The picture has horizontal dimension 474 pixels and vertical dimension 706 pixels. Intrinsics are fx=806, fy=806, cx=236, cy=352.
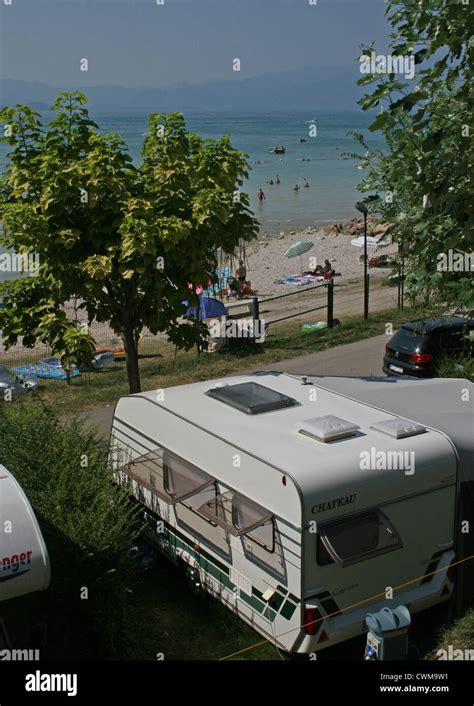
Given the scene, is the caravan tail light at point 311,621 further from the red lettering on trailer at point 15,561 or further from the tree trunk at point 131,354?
the tree trunk at point 131,354

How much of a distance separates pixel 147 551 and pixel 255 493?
2623 mm

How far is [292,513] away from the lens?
23.1ft

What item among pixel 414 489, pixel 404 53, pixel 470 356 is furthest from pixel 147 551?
pixel 470 356

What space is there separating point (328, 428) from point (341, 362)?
36.8 feet

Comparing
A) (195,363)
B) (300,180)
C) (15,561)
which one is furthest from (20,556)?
(300,180)

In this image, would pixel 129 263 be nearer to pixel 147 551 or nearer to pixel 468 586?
pixel 147 551

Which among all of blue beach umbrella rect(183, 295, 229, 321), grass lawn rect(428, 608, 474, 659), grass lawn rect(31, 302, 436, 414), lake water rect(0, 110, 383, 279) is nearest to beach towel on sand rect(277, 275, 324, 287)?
lake water rect(0, 110, 383, 279)

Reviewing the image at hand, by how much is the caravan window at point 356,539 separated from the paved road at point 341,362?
10.2 metres

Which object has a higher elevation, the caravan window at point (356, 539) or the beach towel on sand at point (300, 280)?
the caravan window at point (356, 539)

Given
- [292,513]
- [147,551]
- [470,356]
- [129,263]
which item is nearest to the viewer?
[292,513]

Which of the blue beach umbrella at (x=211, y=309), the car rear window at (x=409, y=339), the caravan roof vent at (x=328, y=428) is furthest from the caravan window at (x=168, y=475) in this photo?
the blue beach umbrella at (x=211, y=309)

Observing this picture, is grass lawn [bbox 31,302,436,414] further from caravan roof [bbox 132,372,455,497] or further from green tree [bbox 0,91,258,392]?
caravan roof [bbox 132,372,455,497]

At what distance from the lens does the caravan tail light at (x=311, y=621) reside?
7.06 m

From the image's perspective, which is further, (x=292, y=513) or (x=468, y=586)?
(x=468, y=586)
